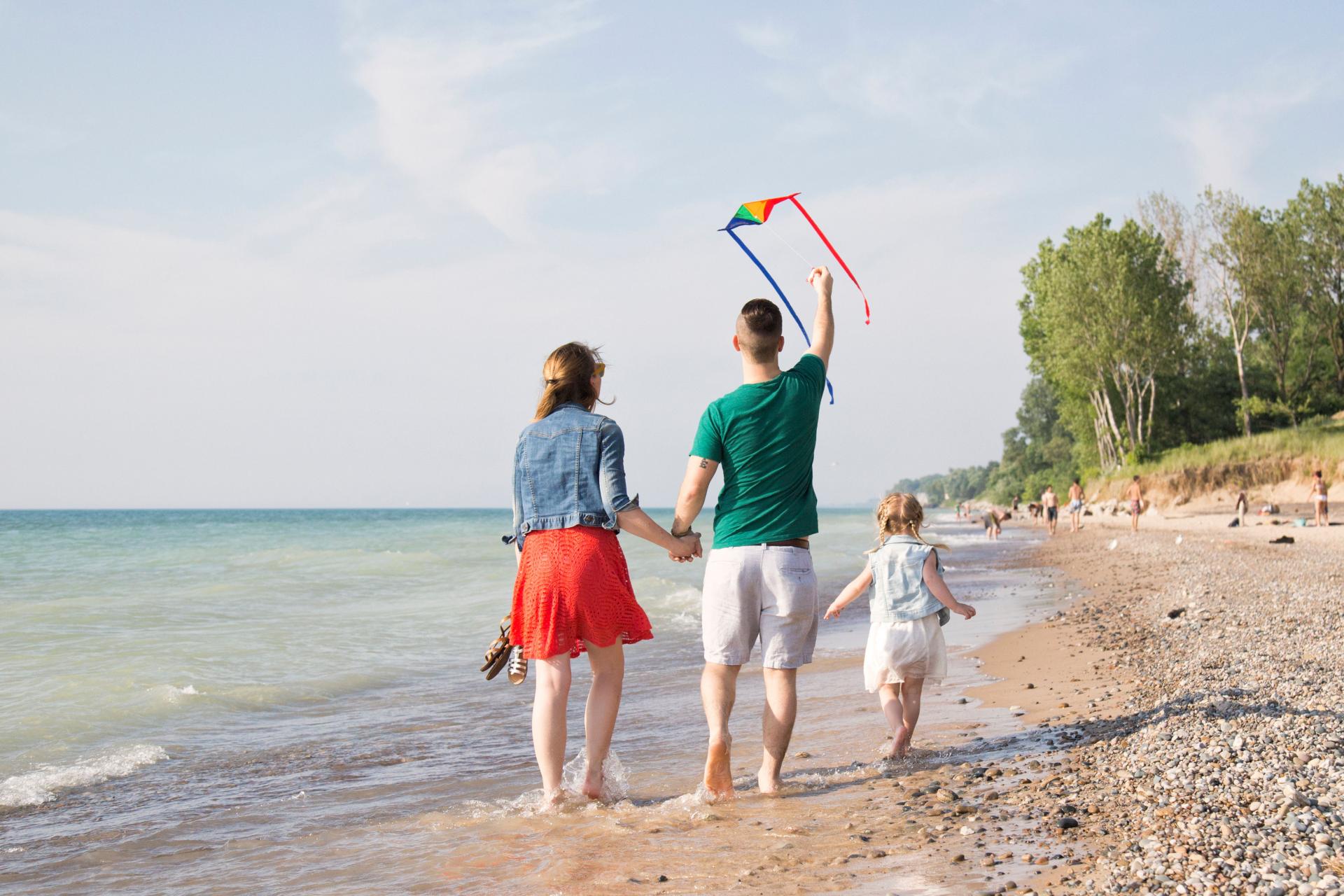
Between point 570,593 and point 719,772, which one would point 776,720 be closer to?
point 719,772

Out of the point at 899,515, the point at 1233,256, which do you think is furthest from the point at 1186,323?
the point at 899,515

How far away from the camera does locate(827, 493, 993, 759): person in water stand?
503cm

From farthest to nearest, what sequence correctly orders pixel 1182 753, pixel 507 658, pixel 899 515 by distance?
pixel 899 515 → pixel 507 658 → pixel 1182 753

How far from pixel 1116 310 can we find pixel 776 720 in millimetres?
40217

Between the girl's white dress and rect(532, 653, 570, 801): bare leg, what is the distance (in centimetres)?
167

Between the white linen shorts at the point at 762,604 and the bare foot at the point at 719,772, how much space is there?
0.39 m

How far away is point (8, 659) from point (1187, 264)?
1878 inches

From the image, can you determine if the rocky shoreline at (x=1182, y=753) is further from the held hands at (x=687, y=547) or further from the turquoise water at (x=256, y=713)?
the turquoise water at (x=256, y=713)

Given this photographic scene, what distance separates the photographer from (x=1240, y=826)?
3131 millimetres

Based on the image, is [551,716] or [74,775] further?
[74,775]

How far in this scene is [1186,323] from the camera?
137ft

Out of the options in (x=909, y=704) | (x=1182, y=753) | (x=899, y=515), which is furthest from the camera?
(x=899, y=515)

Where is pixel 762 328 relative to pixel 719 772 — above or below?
above

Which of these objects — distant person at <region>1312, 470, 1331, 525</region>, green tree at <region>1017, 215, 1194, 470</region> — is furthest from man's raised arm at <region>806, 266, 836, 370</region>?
green tree at <region>1017, 215, 1194, 470</region>
